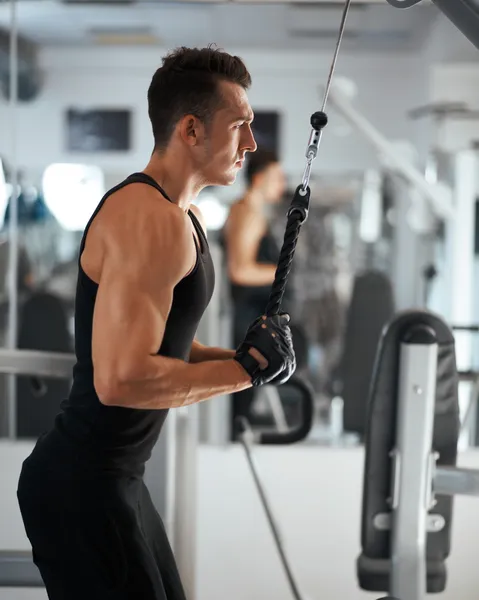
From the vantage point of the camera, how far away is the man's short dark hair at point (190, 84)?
141cm

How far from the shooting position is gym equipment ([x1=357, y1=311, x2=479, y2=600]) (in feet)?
4.83

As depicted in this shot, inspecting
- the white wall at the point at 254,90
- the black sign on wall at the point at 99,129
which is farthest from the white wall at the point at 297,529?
the black sign on wall at the point at 99,129

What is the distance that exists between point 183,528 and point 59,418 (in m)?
0.89

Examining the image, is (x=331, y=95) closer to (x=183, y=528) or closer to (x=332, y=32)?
(x=332, y=32)

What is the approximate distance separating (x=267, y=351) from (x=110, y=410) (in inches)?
10.3

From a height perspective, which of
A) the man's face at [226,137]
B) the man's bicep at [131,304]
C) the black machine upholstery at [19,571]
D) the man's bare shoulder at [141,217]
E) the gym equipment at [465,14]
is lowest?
the black machine upholstery at [19,571]

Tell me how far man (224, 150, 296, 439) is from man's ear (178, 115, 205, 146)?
8.43ft

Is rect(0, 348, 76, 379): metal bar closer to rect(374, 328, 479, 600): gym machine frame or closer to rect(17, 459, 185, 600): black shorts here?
rect(17, 459, 185, 600): black shorts

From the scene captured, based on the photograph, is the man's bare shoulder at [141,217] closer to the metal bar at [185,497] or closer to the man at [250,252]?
the metal bar at [185,497]

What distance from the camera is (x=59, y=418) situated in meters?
1.48

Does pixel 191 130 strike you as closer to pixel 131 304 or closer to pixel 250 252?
pixel 131 304

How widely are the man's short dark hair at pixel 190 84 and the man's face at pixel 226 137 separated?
13mm

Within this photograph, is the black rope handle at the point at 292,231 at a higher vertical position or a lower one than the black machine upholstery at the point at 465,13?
lower

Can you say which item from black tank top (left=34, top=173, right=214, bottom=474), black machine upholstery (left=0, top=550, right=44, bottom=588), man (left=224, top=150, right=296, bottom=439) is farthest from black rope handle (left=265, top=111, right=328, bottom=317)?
man (left=224, top=150, right=296, bottom=439)
